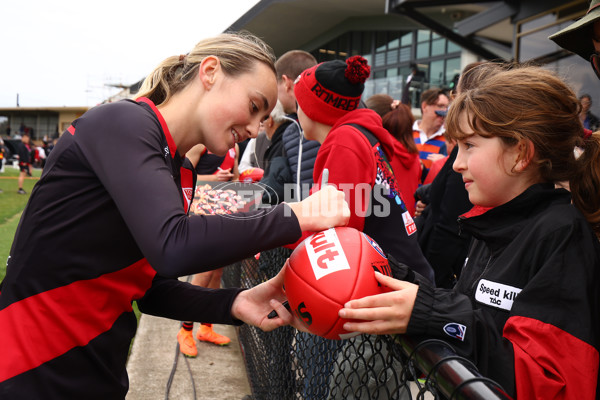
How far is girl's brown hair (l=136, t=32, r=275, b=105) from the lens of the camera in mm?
1924

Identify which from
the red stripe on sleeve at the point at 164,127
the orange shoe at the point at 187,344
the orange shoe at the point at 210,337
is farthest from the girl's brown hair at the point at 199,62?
the orange shoe at the point at 210,337

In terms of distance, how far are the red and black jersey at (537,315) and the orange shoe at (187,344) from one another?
3.73 metres

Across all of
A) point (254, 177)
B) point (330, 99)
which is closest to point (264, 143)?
point (254, 177)

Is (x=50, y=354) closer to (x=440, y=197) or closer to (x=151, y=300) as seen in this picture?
(x=151, y=300)

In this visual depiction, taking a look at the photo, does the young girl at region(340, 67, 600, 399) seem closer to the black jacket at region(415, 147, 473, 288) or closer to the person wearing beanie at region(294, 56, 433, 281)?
the person wearing beanie at region(294, 56, 433, 281)

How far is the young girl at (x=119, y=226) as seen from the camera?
58.2 inches

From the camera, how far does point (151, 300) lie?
7.34 feet

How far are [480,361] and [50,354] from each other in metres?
1.37

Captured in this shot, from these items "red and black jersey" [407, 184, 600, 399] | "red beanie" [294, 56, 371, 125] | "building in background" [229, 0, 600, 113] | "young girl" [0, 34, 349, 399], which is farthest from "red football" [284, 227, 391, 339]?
"building in background" [229, 0, 600, 113]

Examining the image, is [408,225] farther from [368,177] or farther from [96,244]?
[96,244]

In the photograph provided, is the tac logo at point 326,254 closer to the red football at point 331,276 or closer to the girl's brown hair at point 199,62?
the red football at point 331,276

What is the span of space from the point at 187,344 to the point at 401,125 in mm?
2938

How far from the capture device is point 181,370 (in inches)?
181

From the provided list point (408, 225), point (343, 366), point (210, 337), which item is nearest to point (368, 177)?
point (408, 225)
